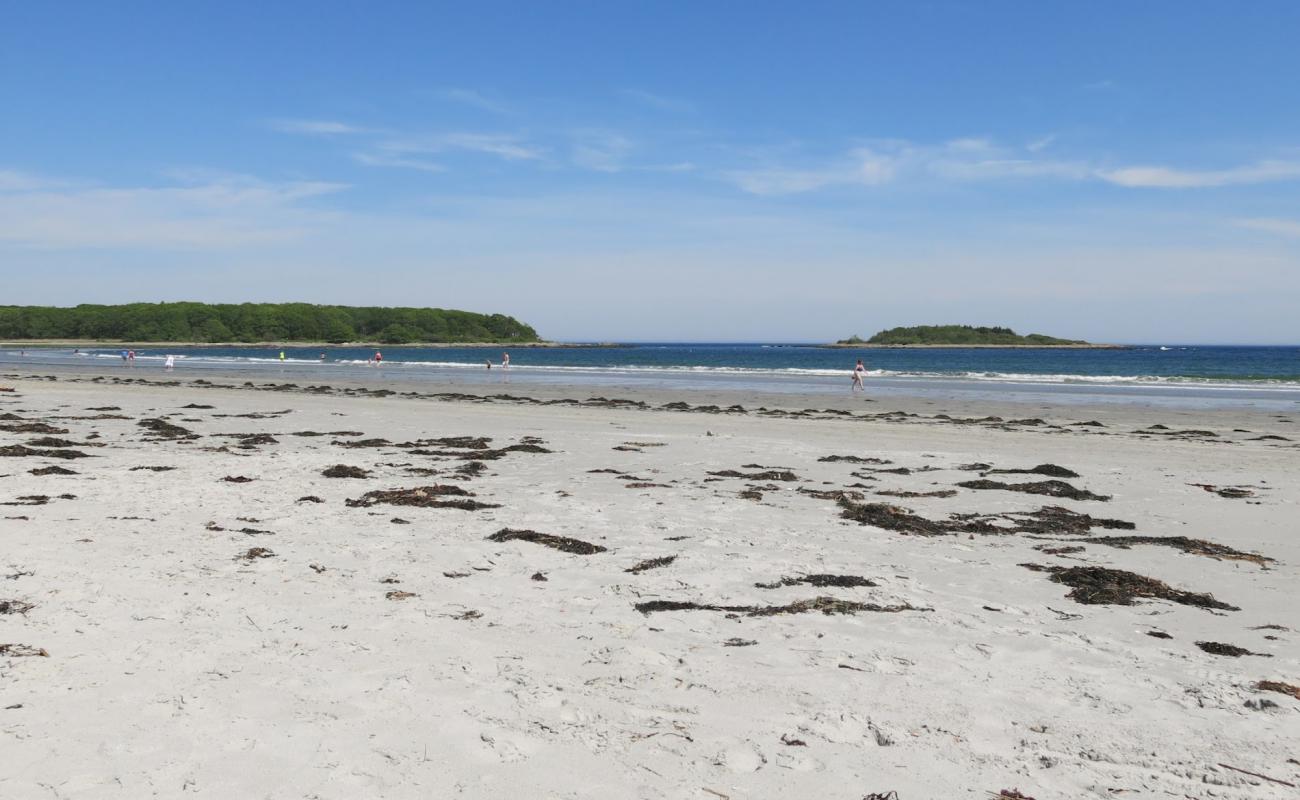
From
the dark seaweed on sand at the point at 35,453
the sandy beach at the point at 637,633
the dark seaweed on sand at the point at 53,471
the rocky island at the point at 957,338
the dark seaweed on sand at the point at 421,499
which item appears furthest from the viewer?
the rocky island at the point at 957,338

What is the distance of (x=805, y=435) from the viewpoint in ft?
54.4

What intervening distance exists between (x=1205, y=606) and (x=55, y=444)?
13.7m

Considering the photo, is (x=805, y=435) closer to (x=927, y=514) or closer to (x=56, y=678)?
(x=927, y=514)

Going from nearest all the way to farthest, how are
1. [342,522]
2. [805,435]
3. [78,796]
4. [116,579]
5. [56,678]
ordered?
[78,796] → [56,678] → [116,579] → [342,522] → [805,435]

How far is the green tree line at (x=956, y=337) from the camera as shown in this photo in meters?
177

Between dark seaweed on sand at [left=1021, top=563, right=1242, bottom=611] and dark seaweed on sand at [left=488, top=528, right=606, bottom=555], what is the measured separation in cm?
333

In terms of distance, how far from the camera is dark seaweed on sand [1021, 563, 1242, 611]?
5652 millimetres

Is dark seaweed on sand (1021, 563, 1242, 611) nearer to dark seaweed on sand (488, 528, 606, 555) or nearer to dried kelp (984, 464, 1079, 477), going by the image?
dark seaweed on sand (488, 528, 606, 555)

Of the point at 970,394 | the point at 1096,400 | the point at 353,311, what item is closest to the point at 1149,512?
the point at 1096,400

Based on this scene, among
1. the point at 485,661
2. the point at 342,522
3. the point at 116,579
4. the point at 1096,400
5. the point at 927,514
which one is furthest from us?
the point at 1096,400

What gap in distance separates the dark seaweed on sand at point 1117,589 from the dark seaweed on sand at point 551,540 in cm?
333

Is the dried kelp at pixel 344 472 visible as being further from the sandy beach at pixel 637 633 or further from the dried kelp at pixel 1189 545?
the dried kelp at pixel 1189 545

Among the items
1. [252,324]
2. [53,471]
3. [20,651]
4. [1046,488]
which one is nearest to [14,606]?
[20,651]

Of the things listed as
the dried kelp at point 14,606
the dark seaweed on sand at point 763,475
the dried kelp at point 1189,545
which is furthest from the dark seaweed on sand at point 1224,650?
the dried kelp at point 14,606
